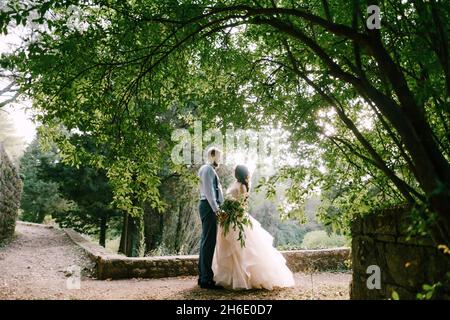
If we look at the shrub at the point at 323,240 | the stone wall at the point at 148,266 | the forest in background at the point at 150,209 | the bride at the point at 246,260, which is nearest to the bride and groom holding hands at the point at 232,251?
the bride at the point at 246,260

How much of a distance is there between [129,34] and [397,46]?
9.10 ft

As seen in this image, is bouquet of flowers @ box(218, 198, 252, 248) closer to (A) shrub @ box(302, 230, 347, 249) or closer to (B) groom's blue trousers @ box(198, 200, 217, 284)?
(B) groom's blue trousers @ box(198, 200, 217, 284)

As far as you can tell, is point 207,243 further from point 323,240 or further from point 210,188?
point 323,240

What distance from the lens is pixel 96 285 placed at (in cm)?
665

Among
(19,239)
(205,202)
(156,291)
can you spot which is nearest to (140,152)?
(205,202)

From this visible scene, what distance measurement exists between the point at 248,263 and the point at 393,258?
265 cm

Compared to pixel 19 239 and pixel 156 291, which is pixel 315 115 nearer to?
pixel 156 291

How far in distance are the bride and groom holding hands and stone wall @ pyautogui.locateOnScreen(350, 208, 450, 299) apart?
5.75 feet

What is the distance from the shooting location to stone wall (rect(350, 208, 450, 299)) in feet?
9.55

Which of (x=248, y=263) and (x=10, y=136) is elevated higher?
(x=10, y=136)

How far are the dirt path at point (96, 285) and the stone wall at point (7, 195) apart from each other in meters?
1.66

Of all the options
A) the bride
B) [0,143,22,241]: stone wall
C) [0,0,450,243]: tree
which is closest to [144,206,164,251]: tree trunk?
[0,143,22,241]: stone wall

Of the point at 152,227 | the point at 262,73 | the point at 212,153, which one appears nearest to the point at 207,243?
the point at 212,153

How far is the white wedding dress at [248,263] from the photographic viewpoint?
5609 mm
